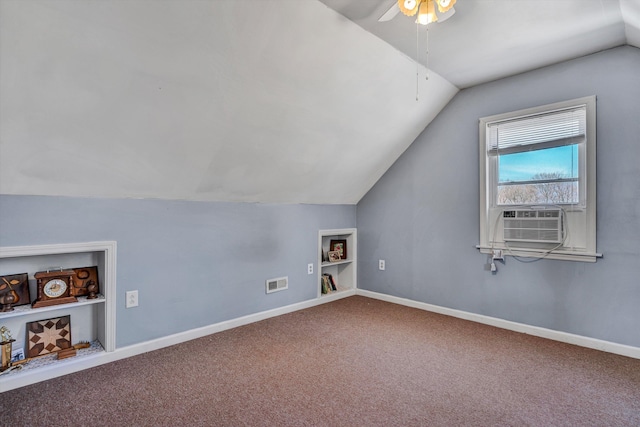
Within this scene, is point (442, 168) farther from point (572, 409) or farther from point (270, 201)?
point (572, 409)

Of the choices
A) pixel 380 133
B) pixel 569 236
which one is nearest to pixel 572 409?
pixel 569 236

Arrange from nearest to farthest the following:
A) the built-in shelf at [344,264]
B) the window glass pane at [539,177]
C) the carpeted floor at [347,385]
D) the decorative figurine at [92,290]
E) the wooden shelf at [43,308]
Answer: the carpeted floor at [347,385] → the wooden shelf at [43,308] → the decorative figurine at [92,290] → the window glass pane at [539,177] → the built-in shelf at [344,264]

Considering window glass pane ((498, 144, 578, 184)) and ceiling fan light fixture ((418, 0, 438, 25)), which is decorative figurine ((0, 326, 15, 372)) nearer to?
ceiling fan light fixture ((418, 0, 438, 25))

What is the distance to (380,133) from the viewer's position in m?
3.43

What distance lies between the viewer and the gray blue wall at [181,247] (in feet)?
7.43

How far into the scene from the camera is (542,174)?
2.99 meters

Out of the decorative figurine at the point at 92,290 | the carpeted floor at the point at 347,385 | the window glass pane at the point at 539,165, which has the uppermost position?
the window glass pane at the point at 539,165

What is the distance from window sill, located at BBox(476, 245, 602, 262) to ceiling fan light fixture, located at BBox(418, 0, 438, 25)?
2.14m

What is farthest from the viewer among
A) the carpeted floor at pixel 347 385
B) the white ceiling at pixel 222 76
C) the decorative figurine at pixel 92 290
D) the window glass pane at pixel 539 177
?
the window glass pane at pixel 539 177

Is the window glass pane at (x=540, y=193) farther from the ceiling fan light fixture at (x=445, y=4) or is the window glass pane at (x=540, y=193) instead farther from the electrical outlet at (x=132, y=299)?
the electrical outlet at (x=132, y=299)

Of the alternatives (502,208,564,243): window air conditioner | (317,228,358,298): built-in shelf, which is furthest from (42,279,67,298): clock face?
(502,208,564,243): window air conditioner

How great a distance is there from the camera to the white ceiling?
171 centimetres

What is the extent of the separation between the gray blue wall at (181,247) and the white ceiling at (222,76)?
0.43 ft

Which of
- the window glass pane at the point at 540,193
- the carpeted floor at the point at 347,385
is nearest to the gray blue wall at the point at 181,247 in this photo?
the carpeted floor at the point at 347,385
